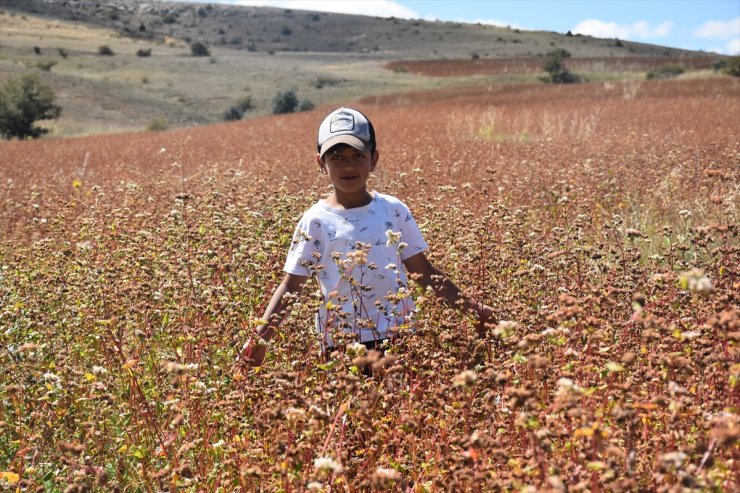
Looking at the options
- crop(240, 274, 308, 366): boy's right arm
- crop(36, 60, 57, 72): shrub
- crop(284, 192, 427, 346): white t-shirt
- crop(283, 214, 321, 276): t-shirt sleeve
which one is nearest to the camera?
crop(240, 274, 308, 366): boy's right arm

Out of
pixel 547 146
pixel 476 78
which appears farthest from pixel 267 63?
pixel 547 146

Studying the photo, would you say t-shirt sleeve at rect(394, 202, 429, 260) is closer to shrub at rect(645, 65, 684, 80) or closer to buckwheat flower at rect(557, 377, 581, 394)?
buckwheat flower at rect(557, 377, 581, 394)

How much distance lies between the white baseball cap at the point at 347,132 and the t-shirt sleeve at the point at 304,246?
0.37 metres

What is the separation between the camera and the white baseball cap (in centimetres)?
350

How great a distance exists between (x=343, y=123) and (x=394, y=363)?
4.94 ft

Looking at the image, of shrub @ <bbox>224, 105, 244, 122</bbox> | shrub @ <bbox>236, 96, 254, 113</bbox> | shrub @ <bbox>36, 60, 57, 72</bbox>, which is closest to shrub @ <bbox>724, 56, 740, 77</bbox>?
shrub @ <bbox>224, 105, 244, 122</bbox>

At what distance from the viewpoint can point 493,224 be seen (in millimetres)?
4688

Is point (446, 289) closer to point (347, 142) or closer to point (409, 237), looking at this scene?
point (409, 237)

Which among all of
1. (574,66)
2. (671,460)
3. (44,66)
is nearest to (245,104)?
(44,66)

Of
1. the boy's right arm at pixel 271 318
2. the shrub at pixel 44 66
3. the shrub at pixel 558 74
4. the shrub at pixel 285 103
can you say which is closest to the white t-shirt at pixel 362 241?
the boy's right arm at pixel 271 318

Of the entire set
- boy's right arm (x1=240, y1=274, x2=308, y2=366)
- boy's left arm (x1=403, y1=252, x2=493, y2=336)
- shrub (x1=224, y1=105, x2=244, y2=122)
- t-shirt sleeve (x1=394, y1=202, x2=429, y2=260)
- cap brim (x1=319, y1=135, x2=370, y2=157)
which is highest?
cap brim (x1=319, y1=135, x2=370, y2=157)

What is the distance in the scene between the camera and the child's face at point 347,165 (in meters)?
3.55

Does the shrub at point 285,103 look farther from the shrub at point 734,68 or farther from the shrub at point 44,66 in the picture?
the shrub at point 734,68

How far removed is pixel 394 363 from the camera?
2.52m
